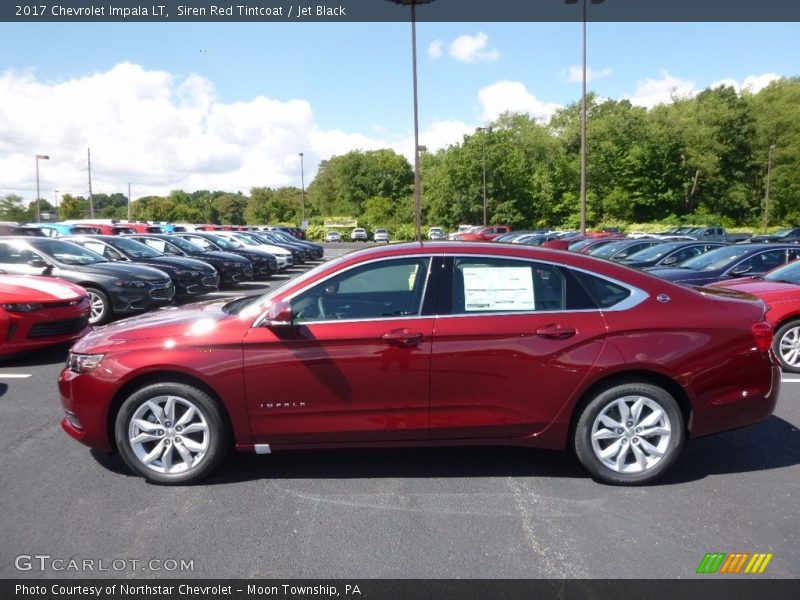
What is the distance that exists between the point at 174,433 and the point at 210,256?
15578mm

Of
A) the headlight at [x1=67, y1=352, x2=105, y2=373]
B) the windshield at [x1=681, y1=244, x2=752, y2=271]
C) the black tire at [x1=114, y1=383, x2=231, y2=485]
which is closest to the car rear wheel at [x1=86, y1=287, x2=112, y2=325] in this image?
the headlight at [x1=67, y1=352, x2=105, y2=373]

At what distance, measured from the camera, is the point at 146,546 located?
3463 millimetres

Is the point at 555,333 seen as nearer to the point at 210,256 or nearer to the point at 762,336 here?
the point at 762,336

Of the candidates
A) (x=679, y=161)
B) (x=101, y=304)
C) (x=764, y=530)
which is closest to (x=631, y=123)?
(x=679, y=161)

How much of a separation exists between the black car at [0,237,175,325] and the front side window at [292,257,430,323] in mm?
7724

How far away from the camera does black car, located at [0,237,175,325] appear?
10.7 metres

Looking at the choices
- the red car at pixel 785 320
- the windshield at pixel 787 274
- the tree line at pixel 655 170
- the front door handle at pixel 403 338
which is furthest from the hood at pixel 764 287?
the tree line at pixel 655 170

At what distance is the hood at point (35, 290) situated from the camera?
7.63 m

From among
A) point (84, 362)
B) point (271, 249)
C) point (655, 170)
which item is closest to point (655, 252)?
point (84, 362)

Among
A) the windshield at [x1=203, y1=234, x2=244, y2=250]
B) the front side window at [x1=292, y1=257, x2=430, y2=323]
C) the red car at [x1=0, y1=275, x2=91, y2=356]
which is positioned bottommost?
the red car at [x1=0, y1=275, x2=91, y2=356]

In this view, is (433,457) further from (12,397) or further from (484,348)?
(12,397)

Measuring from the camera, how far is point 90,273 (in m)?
11.1

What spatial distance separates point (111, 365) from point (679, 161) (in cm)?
7215

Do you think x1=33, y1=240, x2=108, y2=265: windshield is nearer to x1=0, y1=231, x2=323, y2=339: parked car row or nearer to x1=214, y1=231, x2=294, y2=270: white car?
x1=0, y1=231, x2=323, y2=339: parked car row
